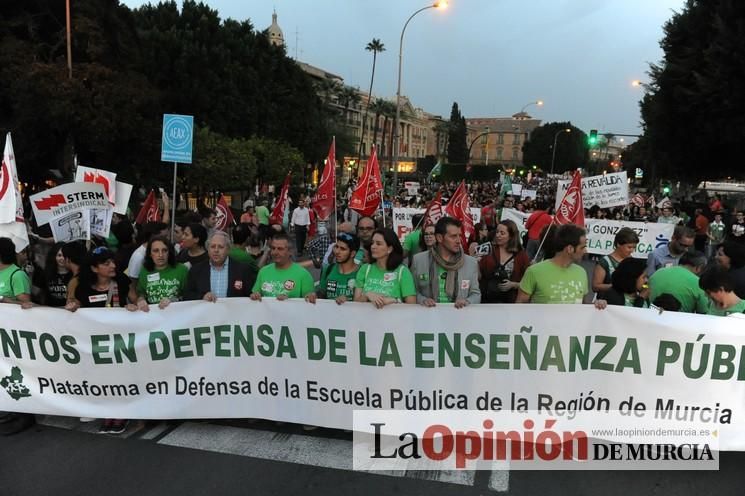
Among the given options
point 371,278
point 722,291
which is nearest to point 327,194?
point 371,278

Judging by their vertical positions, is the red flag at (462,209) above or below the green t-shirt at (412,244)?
above

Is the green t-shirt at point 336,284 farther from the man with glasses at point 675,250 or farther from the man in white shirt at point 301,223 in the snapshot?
the man in white shirt at point 301,223

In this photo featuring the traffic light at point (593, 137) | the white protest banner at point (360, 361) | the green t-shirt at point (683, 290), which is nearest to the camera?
the white protest banner at point (360, 361)

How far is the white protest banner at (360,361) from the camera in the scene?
3.70 m

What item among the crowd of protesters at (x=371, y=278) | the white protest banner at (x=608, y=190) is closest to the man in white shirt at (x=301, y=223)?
the white protest banner at (x=608, y=190)

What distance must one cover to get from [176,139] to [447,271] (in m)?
6.24

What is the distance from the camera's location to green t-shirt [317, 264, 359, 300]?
4.61 meters

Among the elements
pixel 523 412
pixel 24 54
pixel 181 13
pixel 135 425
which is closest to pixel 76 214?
pixel 135 425

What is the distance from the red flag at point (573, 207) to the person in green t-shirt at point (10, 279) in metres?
5.83

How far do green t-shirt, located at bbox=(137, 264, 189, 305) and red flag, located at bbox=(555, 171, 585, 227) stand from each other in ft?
15.3

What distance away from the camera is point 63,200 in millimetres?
5855

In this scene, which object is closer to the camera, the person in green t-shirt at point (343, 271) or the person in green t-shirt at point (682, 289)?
the person in green t-shirt at point (682, 289)

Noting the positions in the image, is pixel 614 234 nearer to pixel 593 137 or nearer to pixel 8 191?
pixel 8 191

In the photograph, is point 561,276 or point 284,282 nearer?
point 561,276
